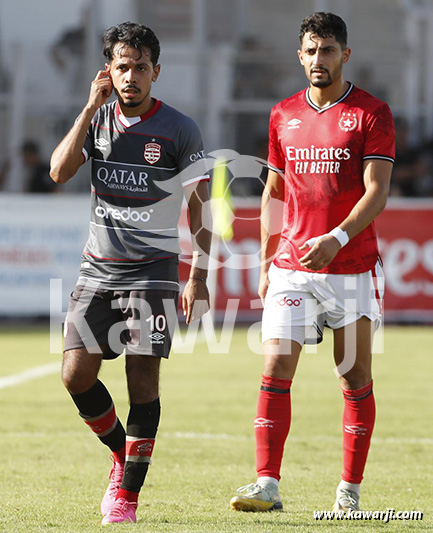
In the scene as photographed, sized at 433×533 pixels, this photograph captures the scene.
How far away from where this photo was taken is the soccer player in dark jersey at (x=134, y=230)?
16.3 ft

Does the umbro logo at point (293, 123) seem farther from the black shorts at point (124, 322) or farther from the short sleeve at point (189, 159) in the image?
the black shorts at point (124, 322)

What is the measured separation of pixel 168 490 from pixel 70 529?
113 centimetres

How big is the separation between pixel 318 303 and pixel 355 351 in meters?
0.31

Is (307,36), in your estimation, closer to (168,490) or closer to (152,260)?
(152,260)

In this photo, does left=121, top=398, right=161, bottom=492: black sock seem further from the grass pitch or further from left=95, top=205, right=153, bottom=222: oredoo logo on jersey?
left=95, top=205, right=153, bottom=222: oredoo logo on jersey

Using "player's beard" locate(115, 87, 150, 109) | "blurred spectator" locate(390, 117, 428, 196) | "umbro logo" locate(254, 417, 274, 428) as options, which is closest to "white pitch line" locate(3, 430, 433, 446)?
"umbro logo" locate(254, 417, 274, 428)

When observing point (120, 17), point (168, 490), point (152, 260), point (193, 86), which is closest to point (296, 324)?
point (152, 260)

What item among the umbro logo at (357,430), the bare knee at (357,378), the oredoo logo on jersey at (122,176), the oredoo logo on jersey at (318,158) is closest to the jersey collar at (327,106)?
the oredoo logo on jersey at (318,158)

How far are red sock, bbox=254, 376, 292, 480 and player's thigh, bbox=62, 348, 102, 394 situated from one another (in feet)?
2.78

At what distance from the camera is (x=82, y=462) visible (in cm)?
645

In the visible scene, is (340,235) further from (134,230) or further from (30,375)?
(30,375)

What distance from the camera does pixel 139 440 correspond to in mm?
4984

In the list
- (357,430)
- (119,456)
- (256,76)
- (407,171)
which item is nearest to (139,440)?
(119,456)

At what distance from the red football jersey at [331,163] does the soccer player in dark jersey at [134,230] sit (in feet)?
1.72
